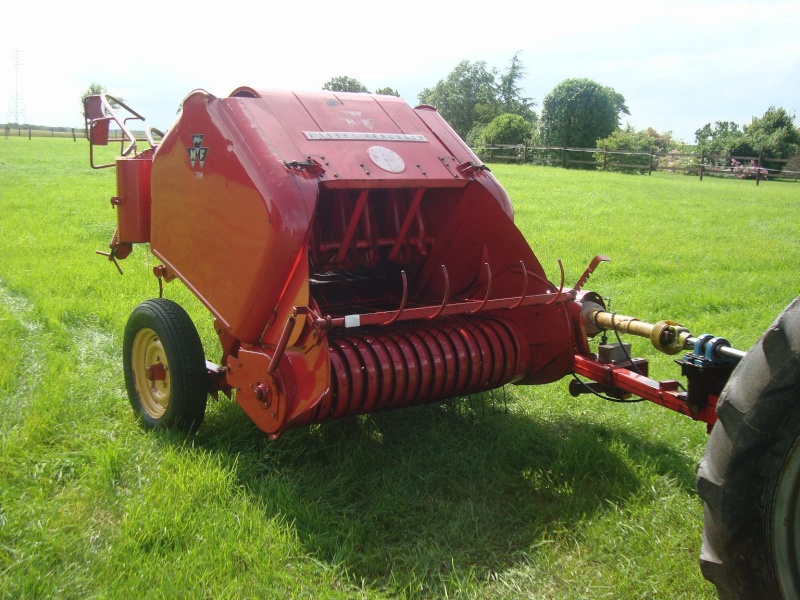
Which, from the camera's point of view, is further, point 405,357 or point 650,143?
point 650,143

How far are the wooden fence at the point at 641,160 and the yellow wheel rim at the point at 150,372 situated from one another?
94.1 feet

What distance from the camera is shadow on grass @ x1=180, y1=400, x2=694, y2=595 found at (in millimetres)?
3141

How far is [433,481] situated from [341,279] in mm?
1455

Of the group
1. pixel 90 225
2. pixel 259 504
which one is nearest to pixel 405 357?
pixel 259 504

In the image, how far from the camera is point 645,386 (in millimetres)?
3523

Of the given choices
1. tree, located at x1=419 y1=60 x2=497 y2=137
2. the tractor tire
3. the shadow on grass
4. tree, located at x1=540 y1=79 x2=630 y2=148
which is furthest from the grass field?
tree, located at x1=419 y1=60 x2=497 y2=137

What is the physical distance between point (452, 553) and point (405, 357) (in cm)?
97

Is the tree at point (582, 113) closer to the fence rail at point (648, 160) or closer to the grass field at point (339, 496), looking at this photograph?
the fence rail at point (648, 160)

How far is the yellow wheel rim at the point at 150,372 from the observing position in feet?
13.9

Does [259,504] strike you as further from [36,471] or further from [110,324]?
[110,324]

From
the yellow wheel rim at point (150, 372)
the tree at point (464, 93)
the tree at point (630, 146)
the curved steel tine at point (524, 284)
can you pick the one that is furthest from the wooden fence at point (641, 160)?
the yellow wheel rim at point (150, 372)

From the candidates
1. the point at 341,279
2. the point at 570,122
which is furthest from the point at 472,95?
the point at 341,279

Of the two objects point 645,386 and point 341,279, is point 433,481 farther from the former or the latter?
point 341,279

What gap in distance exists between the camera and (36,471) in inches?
147
